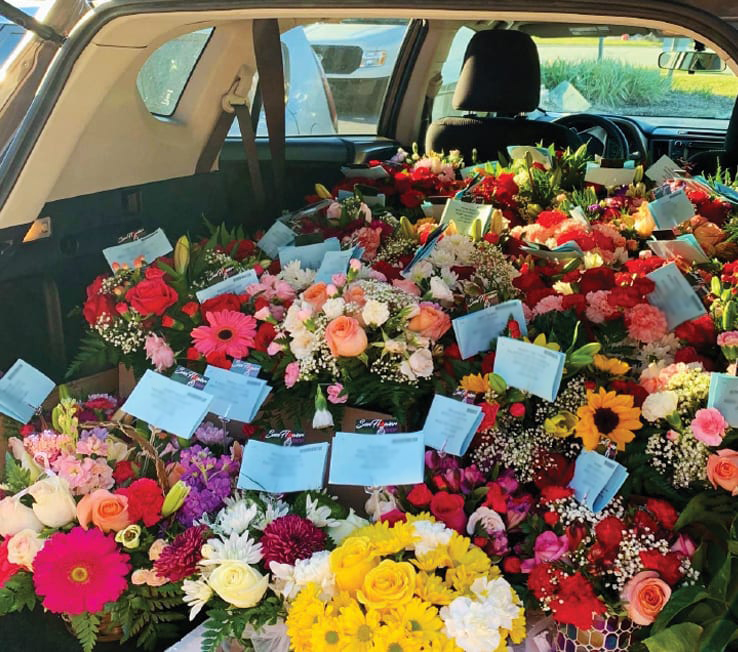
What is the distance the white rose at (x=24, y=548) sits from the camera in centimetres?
133

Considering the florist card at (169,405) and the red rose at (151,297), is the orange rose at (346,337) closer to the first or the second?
the florist card at (169,405)

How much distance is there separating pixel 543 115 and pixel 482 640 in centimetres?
429

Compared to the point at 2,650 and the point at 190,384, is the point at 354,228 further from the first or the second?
the point at 2,650

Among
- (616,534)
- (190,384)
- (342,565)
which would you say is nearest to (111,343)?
(190,384)

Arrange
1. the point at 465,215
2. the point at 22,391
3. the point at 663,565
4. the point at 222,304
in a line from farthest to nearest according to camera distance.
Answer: the point at 465,215 < the point at 222,304 < the point at 22,391 < the point at 663,565

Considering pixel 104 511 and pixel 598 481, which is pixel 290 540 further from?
pixel 598 481

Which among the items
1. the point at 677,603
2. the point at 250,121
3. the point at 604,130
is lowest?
the point at 604,130

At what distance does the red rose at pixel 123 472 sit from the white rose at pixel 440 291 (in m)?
0.75

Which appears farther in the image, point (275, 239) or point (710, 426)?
point (275, 239)

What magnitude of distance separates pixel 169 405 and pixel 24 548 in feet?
1.21

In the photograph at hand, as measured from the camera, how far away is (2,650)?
5.02 feet

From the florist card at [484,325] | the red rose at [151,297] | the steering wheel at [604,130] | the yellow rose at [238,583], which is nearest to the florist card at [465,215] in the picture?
the florist card at [484,325]

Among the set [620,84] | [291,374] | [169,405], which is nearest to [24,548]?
[169,405]

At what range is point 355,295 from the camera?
166 cm
